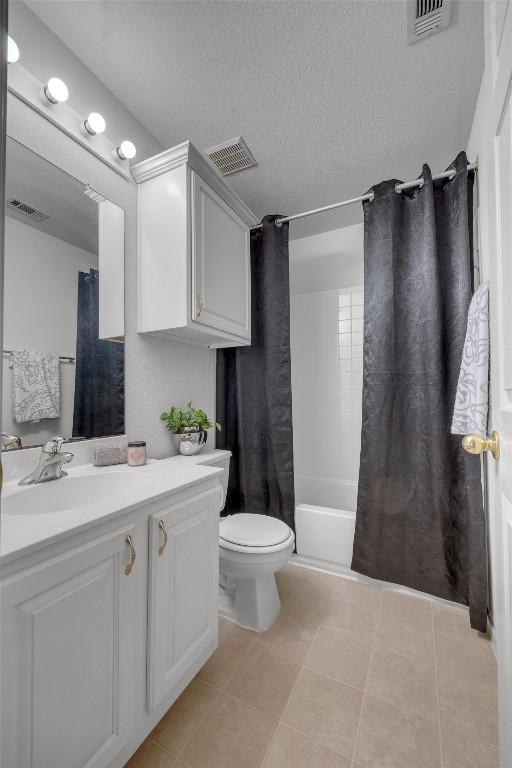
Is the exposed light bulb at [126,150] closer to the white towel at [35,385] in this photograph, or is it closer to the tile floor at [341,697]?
the white towel at [35,385]

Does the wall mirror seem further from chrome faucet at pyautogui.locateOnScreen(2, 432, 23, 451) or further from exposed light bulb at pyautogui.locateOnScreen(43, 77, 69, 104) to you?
exposed light bulb at pyautogui.locateOnScreen(43, 77, 69, 104)

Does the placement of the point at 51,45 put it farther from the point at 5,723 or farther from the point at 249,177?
the point at 5,723

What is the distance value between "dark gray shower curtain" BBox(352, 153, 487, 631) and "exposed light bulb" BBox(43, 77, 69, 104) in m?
1.52

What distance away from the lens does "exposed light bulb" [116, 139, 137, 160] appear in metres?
1.54

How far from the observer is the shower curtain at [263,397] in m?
2.14

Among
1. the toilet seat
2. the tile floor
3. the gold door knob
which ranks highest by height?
the gold door knob

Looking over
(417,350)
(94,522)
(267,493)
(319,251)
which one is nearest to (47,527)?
(94,522)

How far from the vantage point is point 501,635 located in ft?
2.34

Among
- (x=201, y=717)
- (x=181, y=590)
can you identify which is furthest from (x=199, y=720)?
(x=181, y=590)

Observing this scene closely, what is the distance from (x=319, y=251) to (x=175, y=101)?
1445 mm

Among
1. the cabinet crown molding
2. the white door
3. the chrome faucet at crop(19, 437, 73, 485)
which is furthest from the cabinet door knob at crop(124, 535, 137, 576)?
the cabinet crown molding

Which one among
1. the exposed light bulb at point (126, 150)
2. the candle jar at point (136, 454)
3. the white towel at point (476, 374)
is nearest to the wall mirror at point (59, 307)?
the candle jar at point (136, 454)

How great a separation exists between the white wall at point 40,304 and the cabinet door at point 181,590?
58 centimetres

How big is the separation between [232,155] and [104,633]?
2189mm
